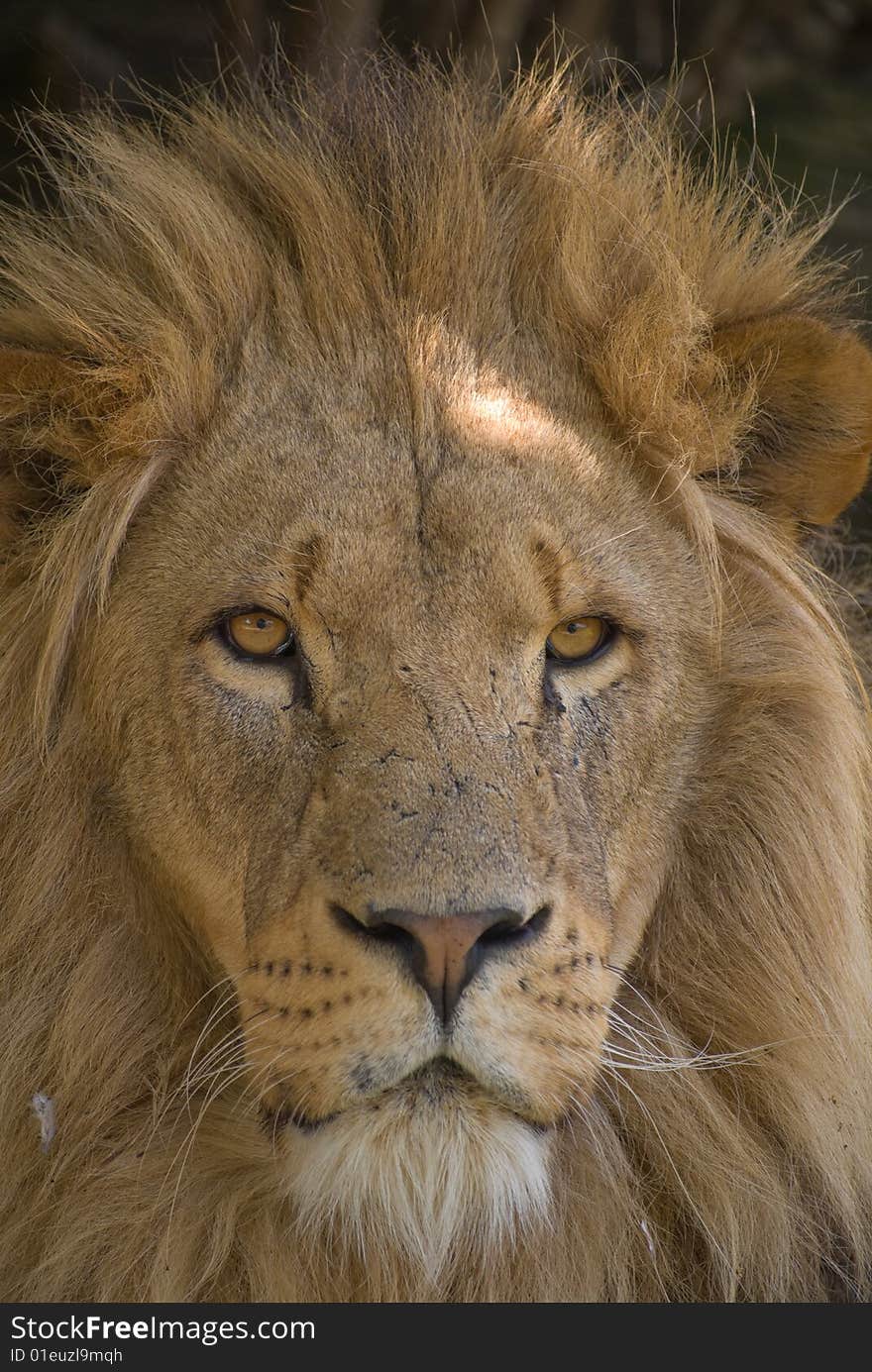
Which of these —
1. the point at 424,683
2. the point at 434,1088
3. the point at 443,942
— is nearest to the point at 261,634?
the point at 424,683

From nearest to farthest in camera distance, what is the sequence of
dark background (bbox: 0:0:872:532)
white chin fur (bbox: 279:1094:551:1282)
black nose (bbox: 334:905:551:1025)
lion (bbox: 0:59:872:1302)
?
black nose (bbox: 334:905:551:1025), white chin fur (bbox: 279:1094:551:1282), lion (bbox: 0:59:872:1302), dark background (bbox: 0:0:872:532)

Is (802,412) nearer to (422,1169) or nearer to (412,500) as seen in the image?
(412,500)

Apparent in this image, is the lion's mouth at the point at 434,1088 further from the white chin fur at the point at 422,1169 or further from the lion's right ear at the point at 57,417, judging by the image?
the lion's right ear at the point at 57,417

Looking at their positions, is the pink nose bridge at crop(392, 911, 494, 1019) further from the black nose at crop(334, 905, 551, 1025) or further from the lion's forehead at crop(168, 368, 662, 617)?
the lion's forehead at crop(168, 368, 662, 617)

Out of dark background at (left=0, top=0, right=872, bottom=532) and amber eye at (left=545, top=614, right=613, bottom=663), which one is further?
dark background at (left=0, top=0, right=872, bottom=532)

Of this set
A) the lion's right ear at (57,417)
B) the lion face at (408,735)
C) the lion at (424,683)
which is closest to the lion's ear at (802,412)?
the lion at (424,683)

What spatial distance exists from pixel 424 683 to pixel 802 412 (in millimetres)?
832

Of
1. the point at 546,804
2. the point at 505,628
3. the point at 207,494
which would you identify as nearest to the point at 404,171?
the point at 207,494

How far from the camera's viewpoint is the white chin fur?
2.24 m

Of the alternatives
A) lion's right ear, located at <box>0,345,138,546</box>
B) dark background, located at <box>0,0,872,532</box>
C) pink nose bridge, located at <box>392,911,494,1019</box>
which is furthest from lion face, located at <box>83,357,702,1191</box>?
dark background, located at <box>0,0,872,532</box>

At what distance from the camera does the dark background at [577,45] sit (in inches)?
191

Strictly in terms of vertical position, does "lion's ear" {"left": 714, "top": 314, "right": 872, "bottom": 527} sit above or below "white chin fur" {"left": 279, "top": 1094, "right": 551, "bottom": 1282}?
above

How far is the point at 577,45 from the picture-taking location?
4.64 metres
